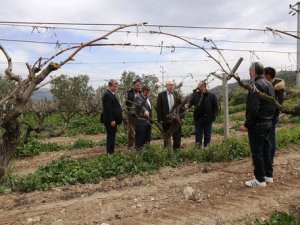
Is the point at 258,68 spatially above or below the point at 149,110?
above

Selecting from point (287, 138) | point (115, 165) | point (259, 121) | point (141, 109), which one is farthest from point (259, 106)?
point (287, 138)

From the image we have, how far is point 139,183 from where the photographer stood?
6328mm

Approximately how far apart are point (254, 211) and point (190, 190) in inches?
40.7

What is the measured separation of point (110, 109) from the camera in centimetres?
859

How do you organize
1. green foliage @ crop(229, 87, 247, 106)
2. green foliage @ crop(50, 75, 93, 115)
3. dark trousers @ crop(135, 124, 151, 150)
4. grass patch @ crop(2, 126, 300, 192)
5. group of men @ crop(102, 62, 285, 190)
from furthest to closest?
1. green foliage @ crop(50, 75, 93, 115)
2. green foliage @ crop(229, 87, 247, 106)
3. dark trousers @ crop(135, 124, 151, 150)
4. group of men @ crop(102, 62, 285, 190)
5. grass patch @ crop(2, 126, 300, 192)

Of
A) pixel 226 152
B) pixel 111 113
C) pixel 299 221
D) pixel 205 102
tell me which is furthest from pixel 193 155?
pixel 299 221

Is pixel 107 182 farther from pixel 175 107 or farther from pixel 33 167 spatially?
pixel 33 167

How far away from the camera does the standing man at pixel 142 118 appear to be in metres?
8.27

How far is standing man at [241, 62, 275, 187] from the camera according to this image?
226 inches

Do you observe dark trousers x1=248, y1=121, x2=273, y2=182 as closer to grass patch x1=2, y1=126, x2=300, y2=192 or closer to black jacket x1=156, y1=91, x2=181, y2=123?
grass patch x1=2, y1=126, x2=300, y2=192

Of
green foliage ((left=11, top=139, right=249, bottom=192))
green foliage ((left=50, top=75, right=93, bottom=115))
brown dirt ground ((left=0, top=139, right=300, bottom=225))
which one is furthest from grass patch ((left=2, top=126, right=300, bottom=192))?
green foliage ((left=50, top=75, right=93, bottom=115))

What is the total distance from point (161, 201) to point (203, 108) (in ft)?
12.5

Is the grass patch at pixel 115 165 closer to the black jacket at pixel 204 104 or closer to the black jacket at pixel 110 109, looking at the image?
the black jacket at pixel 204 104

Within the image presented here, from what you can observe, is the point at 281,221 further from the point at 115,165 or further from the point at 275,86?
the point at 115,165
